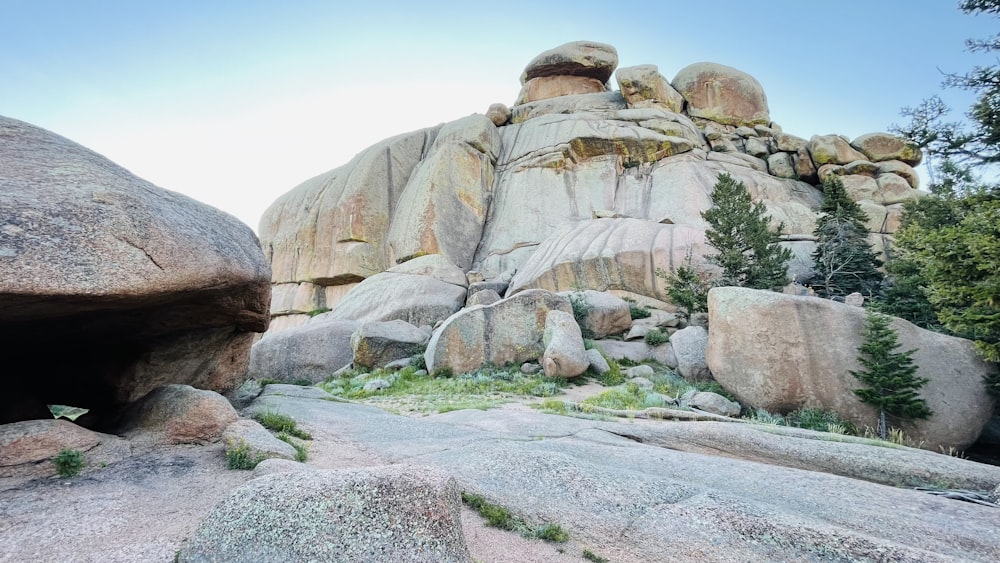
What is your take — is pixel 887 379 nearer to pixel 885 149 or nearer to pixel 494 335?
pixel 494 335

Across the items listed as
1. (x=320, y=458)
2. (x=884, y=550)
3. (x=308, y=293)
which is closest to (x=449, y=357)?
(x=320, y=458)

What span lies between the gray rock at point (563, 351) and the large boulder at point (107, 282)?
8.47m

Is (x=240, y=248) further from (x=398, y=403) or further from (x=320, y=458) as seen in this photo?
(x=398, y=403)

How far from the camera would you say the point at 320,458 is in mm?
6094

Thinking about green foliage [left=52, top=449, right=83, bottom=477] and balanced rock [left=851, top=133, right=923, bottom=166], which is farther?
balanced rock [left=851, top=133, right=923, bottom=166]

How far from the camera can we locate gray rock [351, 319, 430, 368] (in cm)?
1747

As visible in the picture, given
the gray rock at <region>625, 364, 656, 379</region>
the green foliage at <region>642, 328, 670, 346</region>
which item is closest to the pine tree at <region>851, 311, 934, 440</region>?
the gray rock at <region>625, 364, 656, 379</region>

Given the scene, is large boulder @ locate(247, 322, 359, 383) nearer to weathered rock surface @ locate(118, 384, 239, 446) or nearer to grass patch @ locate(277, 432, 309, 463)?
weathered rock surface @ locate(118, 384, 239, 446)

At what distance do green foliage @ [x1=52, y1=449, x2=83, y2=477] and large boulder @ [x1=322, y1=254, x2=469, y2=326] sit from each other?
16980 mm

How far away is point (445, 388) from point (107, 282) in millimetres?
9970

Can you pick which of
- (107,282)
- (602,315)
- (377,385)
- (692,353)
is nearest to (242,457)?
(107,282)

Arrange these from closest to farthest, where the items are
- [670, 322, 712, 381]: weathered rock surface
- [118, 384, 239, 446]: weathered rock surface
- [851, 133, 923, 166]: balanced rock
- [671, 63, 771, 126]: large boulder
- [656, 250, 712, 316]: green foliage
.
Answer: [118, 384, 239, 446]: weathered rock surface < [670, 322, 712, 381]: weathered rock surface < [656, 250, 712, 316]: green foliage < [851, 133, 923, 166]: balanced rock < [671, 63, 771, 126]: large boulder

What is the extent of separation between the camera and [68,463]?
474 centimetres

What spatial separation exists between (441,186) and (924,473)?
106ft
